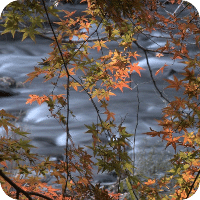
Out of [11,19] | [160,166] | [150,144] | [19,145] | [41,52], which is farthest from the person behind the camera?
[41,52]

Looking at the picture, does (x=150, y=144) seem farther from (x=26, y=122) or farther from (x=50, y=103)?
(x=50, y=103)

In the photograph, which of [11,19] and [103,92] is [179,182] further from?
[11,19]

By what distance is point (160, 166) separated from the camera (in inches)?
98.6

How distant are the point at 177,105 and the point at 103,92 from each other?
0.44 metres

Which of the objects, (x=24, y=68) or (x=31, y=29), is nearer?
(x=31, y=29)

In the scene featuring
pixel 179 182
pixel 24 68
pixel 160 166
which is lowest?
pixel 160 166

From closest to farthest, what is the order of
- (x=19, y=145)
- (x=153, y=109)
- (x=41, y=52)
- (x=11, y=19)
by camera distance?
(x=19, y=145) < (x=11, y=19) < (x=153, y=109) < (x=41, y=52)

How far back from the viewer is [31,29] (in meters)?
0.92

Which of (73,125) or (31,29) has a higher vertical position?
(31,29)

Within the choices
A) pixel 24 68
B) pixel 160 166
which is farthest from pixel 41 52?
pixel 160 166

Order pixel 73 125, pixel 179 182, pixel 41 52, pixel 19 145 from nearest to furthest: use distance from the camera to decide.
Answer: pixel 19 145 < pixel 179 182 < pixel 73 125 < pixel 41 52

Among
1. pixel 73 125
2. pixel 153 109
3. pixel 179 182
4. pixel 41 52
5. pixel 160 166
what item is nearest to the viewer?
pixel 179 182

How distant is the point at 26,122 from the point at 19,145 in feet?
6.87

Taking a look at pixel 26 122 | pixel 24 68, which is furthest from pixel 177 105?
pixel 24 68
